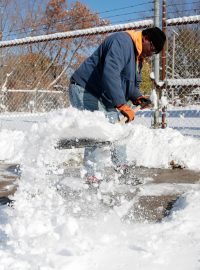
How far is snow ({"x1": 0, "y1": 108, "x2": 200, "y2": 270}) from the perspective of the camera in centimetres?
203

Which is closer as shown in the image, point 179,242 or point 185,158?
point 179,242

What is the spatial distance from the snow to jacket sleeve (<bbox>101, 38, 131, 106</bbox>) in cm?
42

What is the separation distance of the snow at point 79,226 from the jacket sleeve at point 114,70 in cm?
42

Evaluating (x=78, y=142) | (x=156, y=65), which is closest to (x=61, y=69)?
(x=156, y=65)

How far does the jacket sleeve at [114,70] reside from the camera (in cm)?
321

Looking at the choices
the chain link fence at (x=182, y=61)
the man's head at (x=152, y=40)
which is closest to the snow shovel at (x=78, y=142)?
the man's head at (x=152, y=40)

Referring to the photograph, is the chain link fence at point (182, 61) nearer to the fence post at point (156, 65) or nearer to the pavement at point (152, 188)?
the fence post at point (156, 65)

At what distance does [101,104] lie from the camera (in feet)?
11.8

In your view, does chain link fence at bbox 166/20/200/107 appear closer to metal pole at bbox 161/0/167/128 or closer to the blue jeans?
metal pole at bbox 161/0/167/128

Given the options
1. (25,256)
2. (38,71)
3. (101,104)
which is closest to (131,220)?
(25,256)

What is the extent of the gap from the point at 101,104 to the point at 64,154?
193 cm

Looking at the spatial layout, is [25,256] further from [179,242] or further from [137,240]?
[179,242]

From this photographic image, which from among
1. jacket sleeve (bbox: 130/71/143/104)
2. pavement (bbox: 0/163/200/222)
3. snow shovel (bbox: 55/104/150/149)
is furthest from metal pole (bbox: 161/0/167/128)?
snow shovel (bbox: 55/104/150/149)

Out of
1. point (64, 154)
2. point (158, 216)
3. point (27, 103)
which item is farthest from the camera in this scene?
point (27, 103)
